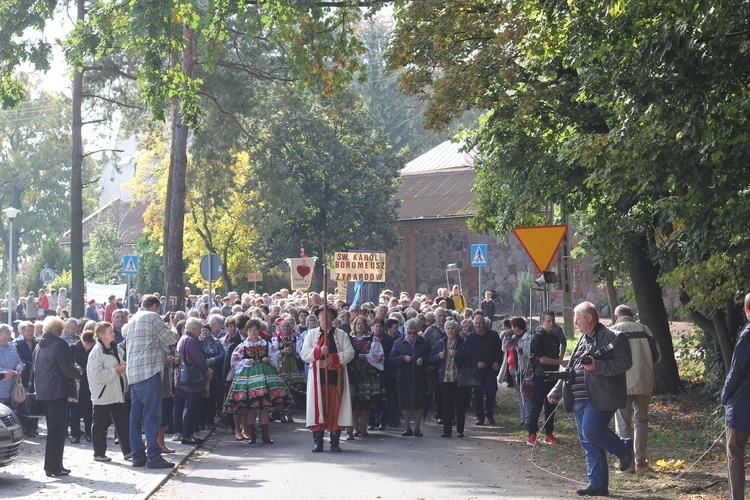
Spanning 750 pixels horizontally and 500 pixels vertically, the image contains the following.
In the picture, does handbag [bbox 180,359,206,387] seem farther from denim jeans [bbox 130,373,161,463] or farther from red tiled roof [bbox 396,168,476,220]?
red tiled roof [bbox 396,168,476,220]

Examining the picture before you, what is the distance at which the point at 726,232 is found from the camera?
12680 millimetres

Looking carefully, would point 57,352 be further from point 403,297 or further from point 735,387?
point 403,297

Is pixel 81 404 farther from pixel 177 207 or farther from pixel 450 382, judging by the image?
pixel 177 207

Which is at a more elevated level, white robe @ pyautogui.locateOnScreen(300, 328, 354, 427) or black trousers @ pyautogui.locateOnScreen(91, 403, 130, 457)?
white robe @ pyautogui.locateOnScreen(300, 328, 354, 427)

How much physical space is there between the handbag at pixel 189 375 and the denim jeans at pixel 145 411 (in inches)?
76.2

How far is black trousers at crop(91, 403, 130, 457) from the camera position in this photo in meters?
13.6

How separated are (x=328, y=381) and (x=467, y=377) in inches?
91.4

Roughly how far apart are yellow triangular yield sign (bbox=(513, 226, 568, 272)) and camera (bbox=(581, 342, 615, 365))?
441cm

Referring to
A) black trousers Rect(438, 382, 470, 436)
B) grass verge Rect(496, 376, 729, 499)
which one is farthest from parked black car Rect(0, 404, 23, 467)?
black trousers Rect(438, 382, 470, 436)

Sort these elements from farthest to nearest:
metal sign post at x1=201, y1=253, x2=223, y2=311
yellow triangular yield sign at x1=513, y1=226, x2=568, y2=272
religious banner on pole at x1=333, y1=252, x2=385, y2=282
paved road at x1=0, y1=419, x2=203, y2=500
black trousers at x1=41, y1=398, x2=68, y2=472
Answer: religious banner on pole at x1=333, y1=252, x2=385, y2=282, metal sign post at x1=201, y1=253, x2=223, y2=311, yellow triangular yield sign at x1=513, y1=226, x2=568, y2=272, black trousers at x1=41, y1=398, x2=68, y2=472, paved road at x1=0, y1=419, x2=203, y2=500

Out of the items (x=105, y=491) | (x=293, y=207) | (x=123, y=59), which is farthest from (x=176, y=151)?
(x=105, y=491)

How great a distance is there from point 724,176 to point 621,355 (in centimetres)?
312

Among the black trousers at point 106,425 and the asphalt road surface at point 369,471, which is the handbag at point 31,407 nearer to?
the black trousers at point 106,425

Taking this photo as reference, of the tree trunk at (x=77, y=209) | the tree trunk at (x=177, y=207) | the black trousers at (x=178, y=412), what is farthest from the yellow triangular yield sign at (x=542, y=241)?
the tree trunk at (x=77, y=209)
